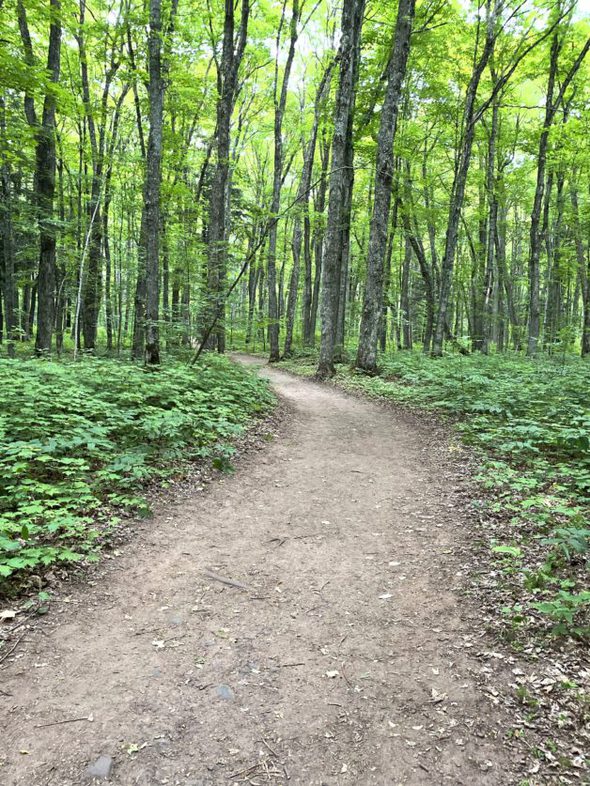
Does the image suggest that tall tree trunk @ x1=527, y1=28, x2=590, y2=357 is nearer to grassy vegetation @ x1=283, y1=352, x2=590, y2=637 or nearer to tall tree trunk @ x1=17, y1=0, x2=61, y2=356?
grassy vegetation @ x1=283, y1=352, x2=590, y2=637

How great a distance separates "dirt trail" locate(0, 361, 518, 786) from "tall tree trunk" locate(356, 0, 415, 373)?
890 centimetres

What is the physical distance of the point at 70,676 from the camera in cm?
280

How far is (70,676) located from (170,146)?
54.8 ft

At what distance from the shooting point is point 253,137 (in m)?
25.1

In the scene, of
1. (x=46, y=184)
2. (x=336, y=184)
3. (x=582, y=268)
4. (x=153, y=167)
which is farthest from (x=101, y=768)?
(x=582, y=268)

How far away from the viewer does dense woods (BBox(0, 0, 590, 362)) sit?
10766 millimetres

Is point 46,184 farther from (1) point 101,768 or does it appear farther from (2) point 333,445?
(1) point 101,768

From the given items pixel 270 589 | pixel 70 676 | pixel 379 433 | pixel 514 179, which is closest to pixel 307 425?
pixel 379 433

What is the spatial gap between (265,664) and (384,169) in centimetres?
1292

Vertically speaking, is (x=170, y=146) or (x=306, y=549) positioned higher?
(x=170, y=146)

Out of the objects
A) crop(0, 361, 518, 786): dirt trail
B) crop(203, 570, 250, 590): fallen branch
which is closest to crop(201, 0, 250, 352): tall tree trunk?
crop(0, 361, 518, 786): dirt trail

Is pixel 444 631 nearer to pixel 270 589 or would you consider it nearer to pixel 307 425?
pixel 270 589

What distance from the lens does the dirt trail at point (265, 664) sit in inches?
90.2

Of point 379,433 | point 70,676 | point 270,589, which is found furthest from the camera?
point 379,433
